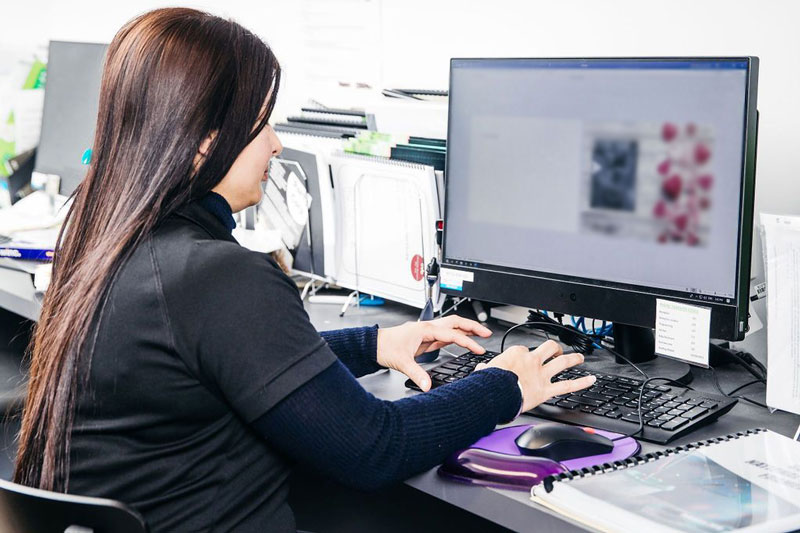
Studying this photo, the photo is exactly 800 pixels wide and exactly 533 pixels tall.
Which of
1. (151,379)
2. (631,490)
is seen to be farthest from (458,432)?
(151,379)

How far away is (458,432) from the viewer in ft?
3.41

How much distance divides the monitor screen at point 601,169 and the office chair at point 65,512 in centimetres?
77

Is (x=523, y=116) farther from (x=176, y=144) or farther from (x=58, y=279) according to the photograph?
(x=58, y=279)

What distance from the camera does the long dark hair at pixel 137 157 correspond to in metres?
0.97

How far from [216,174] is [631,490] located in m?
0.56

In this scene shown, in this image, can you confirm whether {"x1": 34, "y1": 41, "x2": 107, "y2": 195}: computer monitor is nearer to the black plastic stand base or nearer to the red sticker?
the red sticker

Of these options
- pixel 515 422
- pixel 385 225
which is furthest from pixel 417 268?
pixel 515 422

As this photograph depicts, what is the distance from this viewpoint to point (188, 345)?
0.92 meters

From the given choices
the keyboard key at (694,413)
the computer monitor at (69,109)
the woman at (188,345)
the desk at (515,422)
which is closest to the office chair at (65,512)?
the woman at (188,345)

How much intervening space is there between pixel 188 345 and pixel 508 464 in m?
0.37

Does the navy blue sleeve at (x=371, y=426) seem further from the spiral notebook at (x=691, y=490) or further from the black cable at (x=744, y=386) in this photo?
the black cable at (x=744, y=386)

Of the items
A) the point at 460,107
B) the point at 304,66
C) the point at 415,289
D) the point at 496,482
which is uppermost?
the point at 304,66

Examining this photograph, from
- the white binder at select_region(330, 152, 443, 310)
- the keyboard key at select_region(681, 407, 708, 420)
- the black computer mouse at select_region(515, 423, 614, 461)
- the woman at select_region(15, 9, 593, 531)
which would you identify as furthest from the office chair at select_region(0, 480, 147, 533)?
the white binder at select_region(330, 152, 443, 310)

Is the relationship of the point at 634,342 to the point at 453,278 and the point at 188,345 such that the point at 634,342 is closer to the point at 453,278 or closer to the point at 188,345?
the point at 453,278
